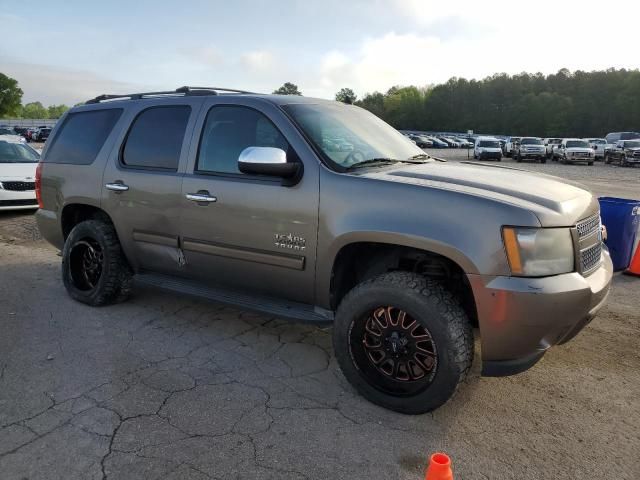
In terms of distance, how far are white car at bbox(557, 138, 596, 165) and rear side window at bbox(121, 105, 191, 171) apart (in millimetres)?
34571

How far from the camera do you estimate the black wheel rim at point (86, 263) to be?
4.79 m

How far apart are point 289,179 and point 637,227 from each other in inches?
183

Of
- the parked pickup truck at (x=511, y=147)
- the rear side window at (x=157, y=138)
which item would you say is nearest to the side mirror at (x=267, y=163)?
the rear side window at (x=157, y=138)

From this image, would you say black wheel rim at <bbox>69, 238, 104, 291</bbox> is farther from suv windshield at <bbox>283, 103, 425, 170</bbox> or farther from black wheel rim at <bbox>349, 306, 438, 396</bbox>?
black wheel rim at <bbox>349, 306, 438, 396</bbox>

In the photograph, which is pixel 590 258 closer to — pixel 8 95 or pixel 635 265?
pixel 635 265

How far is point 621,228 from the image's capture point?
19.3 feet

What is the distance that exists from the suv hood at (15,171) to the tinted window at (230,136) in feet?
24.0

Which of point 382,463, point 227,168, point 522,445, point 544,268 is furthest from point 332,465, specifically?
point 227,168

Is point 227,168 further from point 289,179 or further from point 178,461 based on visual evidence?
point 178,461

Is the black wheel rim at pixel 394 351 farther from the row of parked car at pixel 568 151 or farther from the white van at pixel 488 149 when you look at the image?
the white van at pixel 488 149

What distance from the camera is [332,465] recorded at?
2.62 meters

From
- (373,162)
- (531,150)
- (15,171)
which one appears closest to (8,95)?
(531,150)

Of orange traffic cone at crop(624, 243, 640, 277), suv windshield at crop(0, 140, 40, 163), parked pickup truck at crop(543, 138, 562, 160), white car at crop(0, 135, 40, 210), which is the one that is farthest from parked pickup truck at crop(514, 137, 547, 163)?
white car at crop(0, 135, 40, 210)

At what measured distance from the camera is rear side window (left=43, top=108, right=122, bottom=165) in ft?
15.7
